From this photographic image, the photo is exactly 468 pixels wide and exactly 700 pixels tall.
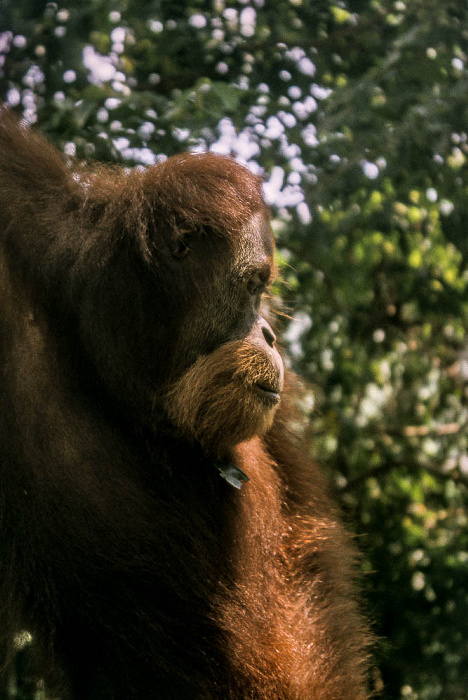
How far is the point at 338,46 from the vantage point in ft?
12.2

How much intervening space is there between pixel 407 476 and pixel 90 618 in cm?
242

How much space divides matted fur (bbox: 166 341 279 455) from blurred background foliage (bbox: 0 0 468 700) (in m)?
0.89

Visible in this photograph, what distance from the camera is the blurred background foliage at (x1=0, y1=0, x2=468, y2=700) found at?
3166mm

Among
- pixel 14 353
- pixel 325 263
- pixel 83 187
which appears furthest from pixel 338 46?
pixel 14 353

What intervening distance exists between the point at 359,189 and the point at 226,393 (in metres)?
1.63

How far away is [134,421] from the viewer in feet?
7.37

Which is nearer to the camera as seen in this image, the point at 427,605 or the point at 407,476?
the point at 427,605

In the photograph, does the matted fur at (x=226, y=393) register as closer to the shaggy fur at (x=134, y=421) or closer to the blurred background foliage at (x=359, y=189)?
the shaggy fur at (x=134, y=421)

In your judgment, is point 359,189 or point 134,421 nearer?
point 134,421

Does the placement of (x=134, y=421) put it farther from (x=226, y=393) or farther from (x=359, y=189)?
(x=359, y=189)

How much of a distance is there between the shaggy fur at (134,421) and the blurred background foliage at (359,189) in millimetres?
512

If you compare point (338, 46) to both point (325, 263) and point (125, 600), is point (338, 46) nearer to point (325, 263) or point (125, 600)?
point (325, 263)

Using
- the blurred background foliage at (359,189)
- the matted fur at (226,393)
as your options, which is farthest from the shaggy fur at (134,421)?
the blurred background foliage at (359,189)

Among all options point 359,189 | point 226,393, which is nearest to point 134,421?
point 226,393
